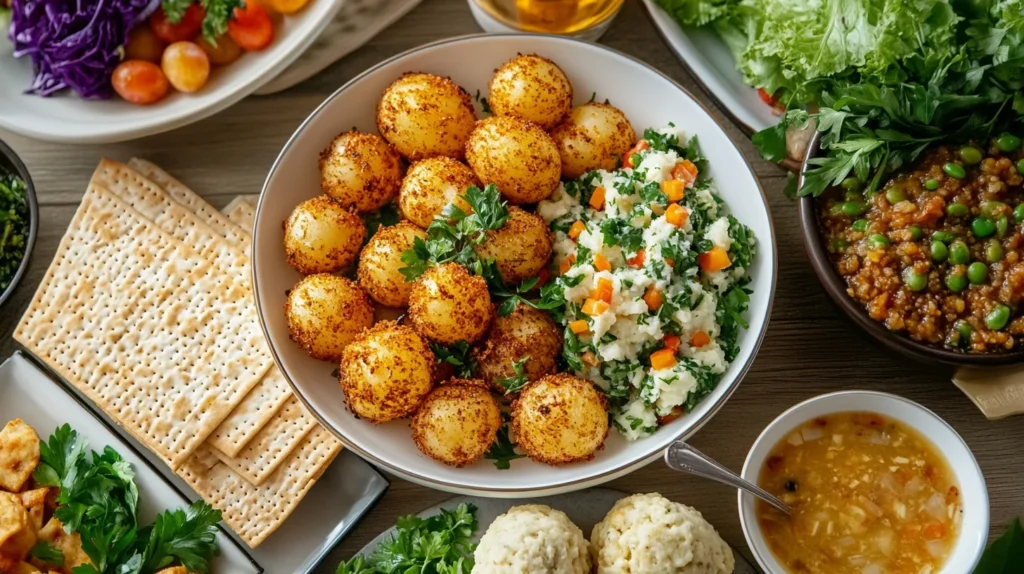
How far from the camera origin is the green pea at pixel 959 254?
7.45ft

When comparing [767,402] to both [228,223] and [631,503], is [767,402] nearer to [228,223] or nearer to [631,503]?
[631,503]

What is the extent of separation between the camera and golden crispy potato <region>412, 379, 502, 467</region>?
218 centimetres

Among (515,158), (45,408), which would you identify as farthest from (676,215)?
(45,408)

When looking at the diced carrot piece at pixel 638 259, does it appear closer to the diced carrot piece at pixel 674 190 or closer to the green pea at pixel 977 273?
the diced carrot piece at pixel 674 190

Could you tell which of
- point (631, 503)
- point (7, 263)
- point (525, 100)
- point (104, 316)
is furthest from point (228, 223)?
point (631, 503)

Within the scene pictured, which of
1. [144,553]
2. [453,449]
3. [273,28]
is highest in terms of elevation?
[273,28]

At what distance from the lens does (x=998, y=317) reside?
2.23 metres

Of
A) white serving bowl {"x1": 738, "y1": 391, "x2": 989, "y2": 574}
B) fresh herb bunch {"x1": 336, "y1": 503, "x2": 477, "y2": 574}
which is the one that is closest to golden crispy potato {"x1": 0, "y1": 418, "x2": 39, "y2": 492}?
fresh herb bunch {"x1": 336, "y1": 503, "x2": 477, "y2": 574}

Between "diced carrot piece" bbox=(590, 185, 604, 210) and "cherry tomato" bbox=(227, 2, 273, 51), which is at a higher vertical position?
"cherry tomato" bbox=(227, 2, 273, 51)

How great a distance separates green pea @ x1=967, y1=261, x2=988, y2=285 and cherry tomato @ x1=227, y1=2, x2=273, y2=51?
213cm

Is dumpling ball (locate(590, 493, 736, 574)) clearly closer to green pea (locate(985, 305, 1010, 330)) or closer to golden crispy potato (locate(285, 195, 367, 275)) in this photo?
green pea (locate(985, 305, 1010, 330))

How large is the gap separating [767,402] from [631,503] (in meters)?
0.62

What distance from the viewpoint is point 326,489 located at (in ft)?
8.67

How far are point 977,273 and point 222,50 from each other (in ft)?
7.46
